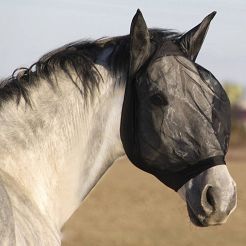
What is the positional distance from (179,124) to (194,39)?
610 millimetres

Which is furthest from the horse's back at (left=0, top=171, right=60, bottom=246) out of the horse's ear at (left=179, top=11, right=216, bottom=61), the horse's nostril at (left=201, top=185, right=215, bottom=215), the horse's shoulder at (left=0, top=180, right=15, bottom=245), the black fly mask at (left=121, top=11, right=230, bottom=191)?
the horse's ear at (left=179, top=11, right=216, bottom=61)

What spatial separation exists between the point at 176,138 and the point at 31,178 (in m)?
0.86

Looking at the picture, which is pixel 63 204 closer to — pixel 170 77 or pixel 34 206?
pixel 34 206

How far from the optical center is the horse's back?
12.5 feet

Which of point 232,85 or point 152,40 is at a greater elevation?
point 152,40

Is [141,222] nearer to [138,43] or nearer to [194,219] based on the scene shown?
[194,219]

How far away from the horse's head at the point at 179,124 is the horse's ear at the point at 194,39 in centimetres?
7

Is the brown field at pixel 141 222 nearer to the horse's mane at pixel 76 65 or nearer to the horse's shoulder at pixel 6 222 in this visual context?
the horse's mane at pixel 76 65

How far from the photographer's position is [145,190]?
65.7ft

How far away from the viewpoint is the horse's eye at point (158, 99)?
4734 millimetres

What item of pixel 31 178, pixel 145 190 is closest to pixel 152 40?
pixel 31 178

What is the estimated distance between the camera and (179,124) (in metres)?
4.71

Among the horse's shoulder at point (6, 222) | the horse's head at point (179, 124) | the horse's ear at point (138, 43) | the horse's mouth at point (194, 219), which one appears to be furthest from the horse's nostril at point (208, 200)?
the horse's shoulder at point (6, 222)

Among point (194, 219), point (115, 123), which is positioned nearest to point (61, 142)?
point (115, 123)
